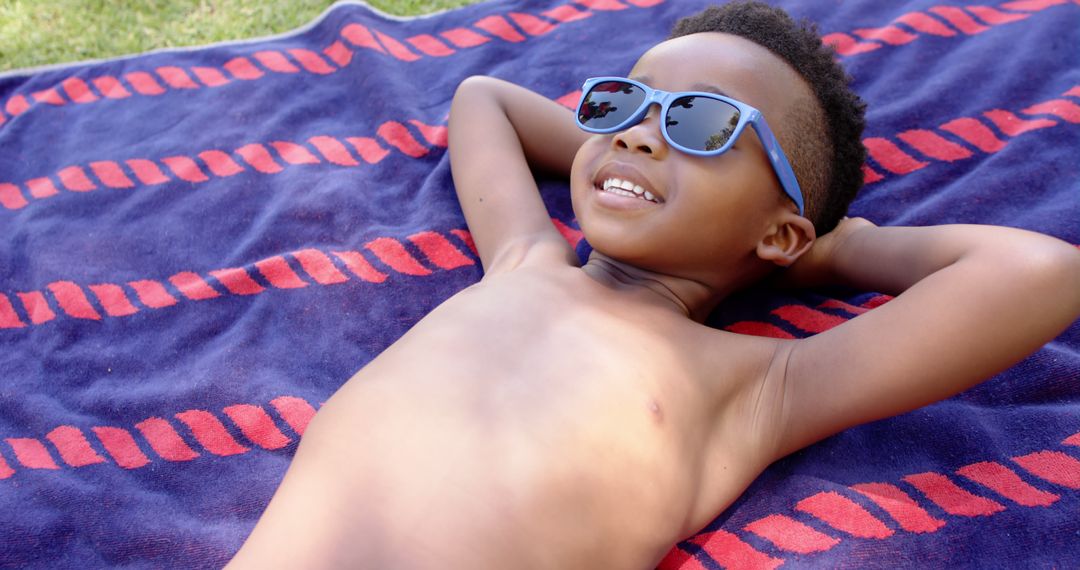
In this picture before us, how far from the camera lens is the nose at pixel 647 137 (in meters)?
1.94

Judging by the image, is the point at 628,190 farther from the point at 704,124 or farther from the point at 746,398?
the point at 746,398

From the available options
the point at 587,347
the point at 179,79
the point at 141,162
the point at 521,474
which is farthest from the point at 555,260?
the point at 179,79

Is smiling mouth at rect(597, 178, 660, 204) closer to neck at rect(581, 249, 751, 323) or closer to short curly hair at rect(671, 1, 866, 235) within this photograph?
neck at rect(581, 249, 751, 323)

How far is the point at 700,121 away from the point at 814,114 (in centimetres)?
35

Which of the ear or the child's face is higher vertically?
the child's face

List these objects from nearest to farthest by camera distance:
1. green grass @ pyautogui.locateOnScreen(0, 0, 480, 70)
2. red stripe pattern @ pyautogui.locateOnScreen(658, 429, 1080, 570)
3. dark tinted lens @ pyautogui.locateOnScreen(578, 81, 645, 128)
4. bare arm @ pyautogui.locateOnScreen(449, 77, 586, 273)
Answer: red stripe pattern @ pyautogui.locateOnScreen(658, 429, 1080, 570) → dark tinted lens @ pyautogui.locateOnScreen(578, 81, 645, 128) → bare arm @ pyautogui.locateOnScreen(449, 77, 586, 273) → green grass @ pyautogui.locateOnScreen(0, 0, 480, 70)

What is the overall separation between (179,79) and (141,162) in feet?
1.43

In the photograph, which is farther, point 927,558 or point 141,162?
point 141,162

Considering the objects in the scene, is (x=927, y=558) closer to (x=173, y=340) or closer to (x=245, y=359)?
(x=245, y=359)

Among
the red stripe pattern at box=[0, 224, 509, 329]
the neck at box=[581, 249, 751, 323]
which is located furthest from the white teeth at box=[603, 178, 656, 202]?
the red stripe pattern at box=[0, 224, 509, 329]

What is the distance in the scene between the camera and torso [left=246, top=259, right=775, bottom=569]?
1661mm

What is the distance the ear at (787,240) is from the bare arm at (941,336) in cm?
23

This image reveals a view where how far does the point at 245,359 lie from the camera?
232cm

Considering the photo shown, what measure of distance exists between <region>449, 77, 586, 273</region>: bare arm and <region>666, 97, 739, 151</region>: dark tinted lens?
44 centimetres
